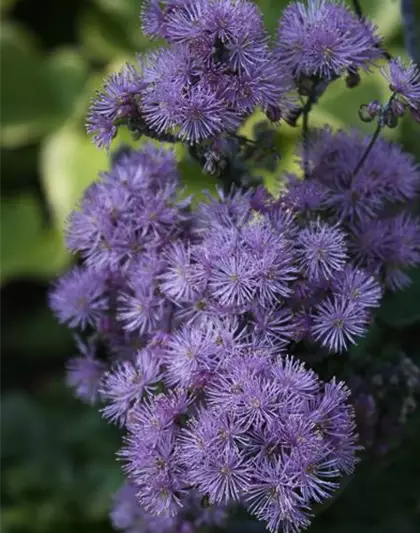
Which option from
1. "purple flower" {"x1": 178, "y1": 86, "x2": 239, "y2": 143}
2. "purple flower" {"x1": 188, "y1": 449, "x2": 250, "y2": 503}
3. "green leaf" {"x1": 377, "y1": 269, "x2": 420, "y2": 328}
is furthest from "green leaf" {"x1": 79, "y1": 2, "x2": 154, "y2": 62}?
"purple flower" {"x1": 188, "y1": 449, "x2": 250, "y2": 503}

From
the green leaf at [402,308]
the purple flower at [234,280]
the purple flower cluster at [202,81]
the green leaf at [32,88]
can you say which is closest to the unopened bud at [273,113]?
the purple flower cluster at [202,81]

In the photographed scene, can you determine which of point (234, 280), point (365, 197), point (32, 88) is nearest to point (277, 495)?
point (234, 280)

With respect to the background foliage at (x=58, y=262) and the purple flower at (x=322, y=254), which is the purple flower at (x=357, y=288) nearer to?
the purple flower at (x=322, y=254)

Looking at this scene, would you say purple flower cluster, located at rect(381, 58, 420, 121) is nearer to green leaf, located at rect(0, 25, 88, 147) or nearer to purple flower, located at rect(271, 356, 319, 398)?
purple flower, located at rect(271, 356, 319, 398)

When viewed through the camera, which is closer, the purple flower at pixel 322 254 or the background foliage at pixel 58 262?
the purple flower at pixel 322 254

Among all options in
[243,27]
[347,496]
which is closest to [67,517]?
[347,496]

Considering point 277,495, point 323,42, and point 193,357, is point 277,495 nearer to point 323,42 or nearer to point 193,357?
point 193,357
